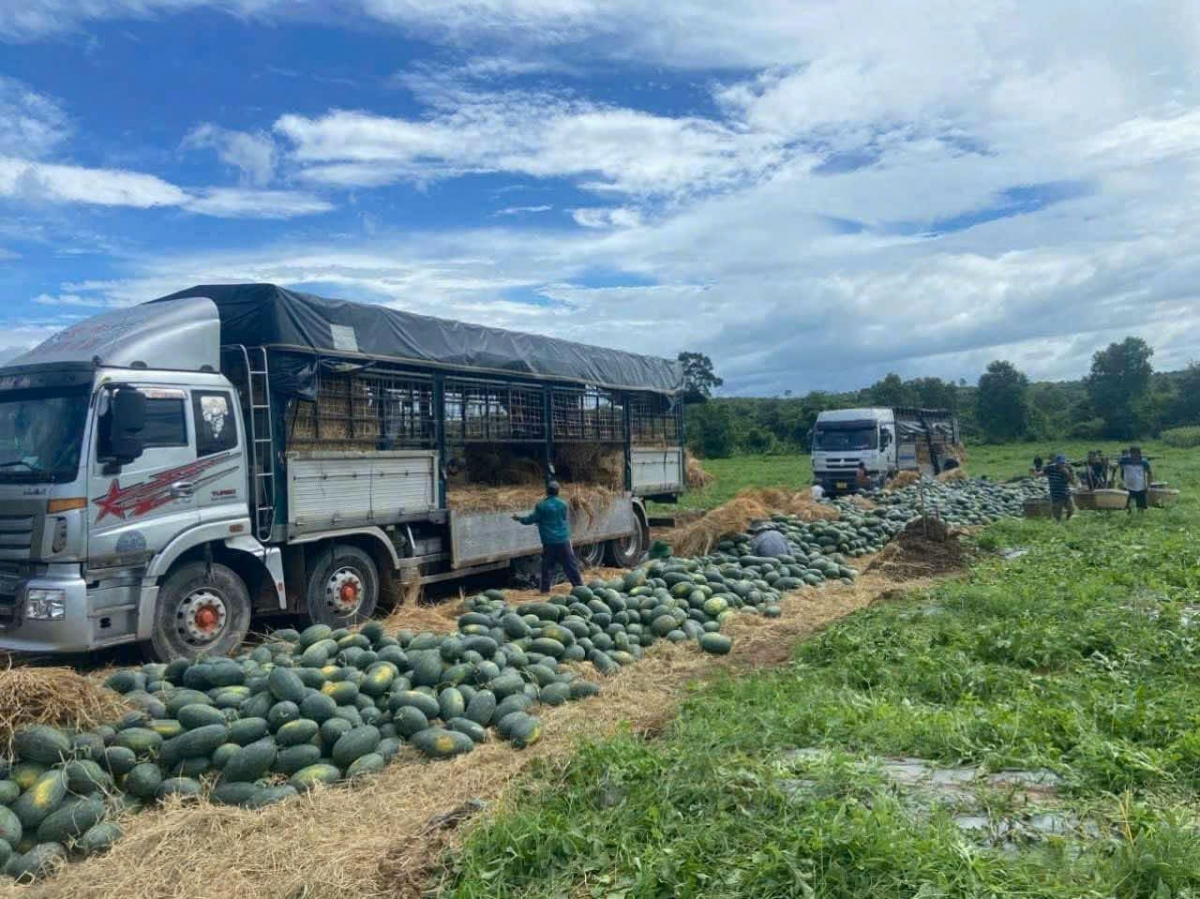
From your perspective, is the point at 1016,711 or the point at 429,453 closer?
the point at 1016,711

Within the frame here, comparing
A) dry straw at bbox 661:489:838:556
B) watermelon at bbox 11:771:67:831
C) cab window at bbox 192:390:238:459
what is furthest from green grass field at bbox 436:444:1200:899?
dry straw at bbox 661:489:838:556

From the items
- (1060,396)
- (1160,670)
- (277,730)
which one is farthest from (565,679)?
(1060,396)

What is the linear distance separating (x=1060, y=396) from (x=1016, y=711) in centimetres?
7415

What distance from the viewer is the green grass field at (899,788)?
144 inches

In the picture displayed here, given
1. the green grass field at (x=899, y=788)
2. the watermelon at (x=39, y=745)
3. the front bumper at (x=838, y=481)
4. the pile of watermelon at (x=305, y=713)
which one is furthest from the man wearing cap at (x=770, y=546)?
the front bumper at (x=838, y=481)

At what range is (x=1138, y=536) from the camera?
49.9 feet

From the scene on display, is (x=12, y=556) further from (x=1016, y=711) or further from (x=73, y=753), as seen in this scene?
(x=1016, y=711)

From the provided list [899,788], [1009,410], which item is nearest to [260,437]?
[899,788]

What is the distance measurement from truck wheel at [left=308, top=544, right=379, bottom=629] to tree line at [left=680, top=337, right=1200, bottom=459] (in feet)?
143

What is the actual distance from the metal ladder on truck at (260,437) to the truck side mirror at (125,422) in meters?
1.41

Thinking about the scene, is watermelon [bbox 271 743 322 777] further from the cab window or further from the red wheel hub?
the cab window

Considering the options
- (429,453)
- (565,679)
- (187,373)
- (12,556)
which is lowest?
(565,679)

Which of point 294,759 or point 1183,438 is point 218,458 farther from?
point 1183,438

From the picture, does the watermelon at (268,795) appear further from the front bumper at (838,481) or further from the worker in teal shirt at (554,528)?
the front bumper at (838,481)
